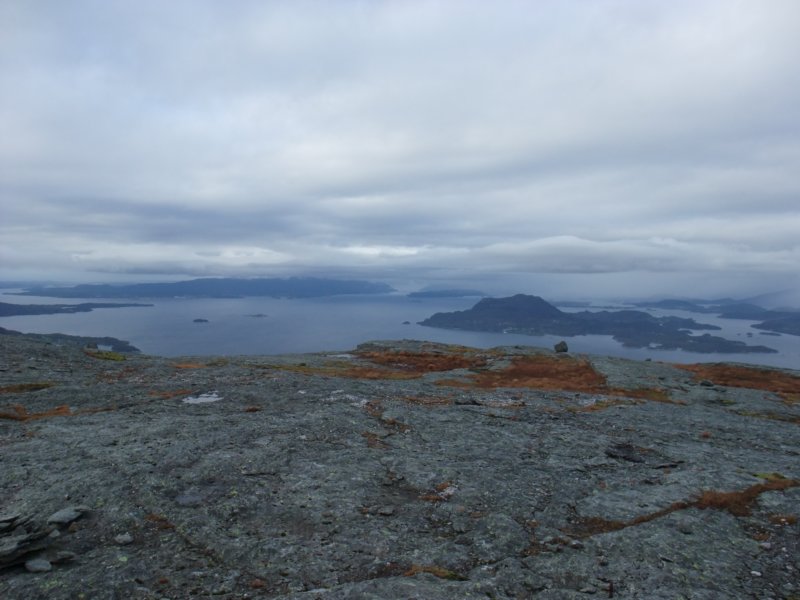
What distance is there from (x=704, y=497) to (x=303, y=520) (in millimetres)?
15406

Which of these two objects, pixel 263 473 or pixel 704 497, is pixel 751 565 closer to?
pixel 704 497

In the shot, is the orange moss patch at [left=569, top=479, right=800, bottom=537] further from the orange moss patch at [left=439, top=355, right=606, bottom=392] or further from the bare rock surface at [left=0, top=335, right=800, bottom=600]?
the orange moss patch at [left=439, top=355, right=606, bottom=392]

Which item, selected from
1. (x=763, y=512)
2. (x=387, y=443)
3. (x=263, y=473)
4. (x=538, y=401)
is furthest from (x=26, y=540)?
(x=538, y=401)

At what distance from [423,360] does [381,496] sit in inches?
1797

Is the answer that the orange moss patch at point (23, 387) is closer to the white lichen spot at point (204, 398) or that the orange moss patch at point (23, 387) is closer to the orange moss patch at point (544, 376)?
the white lichen spot at point (204, 398)

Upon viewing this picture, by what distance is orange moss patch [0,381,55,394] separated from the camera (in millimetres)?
31709

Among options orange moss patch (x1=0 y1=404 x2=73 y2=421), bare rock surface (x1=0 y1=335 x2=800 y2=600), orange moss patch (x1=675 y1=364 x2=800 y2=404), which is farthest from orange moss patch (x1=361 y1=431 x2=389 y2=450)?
orange moss patch (x1=675 y1=364 x2=800 y2=404)

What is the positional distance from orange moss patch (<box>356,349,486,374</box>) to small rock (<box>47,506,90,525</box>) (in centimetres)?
4116

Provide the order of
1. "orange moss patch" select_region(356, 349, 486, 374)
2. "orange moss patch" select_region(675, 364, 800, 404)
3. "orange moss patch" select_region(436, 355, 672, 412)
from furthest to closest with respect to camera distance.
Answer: "orange moss patch" select_region(356, 349, 486, 374) < "orange moss patch" select_region(675, 364, 800, 404) < "orange moss patch" select_region(436, 355, 672, 412)

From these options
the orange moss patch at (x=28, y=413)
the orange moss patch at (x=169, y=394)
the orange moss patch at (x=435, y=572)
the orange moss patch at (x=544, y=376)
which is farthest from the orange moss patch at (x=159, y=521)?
the orange moss patch at (x=544, y=376)

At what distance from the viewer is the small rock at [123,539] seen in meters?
13.4

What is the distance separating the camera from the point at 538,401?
3409 centimetres

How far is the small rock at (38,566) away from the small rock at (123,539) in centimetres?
171

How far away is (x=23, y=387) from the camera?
3269 centimetres
